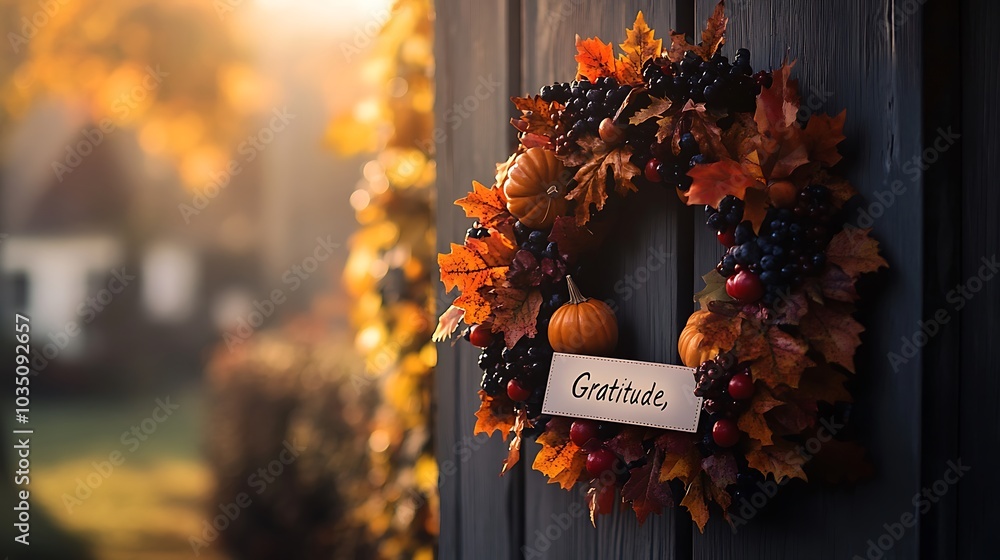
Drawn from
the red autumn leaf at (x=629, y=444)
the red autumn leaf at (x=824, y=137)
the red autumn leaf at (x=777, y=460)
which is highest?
the red autumn leaf at (x=824, y=137)

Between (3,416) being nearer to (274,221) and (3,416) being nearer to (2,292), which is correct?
(2,292)

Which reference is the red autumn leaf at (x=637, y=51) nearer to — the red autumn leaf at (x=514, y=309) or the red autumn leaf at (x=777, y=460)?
the red autumn leaf at (x=514, y=309)

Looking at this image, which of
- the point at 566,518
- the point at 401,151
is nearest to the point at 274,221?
the point at 401,151

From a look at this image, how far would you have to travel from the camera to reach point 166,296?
4.62 metres

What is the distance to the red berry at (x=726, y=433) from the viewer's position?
0.90m

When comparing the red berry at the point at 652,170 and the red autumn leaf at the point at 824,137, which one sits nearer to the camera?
the red autumn leaf at the point at 824,137

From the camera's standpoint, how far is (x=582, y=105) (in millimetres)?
1040

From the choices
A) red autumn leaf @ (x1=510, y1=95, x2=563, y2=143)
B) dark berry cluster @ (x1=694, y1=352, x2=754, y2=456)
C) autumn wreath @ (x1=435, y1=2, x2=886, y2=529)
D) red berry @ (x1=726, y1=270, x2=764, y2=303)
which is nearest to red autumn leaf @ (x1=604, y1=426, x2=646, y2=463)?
autumn wreath @ (x1=435, y1=2, x2=886, y2=529)

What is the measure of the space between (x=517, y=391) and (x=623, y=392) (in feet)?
0.56

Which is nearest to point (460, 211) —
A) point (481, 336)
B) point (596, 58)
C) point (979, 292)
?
point (481, 336)

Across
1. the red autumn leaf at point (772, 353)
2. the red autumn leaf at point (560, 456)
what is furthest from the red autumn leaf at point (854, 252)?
the red autumn leaf at point (560, 456)

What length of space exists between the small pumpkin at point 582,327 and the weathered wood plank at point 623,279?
0.04m

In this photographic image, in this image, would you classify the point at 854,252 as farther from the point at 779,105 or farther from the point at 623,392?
the point at 623,392

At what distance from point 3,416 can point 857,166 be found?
136 inches
